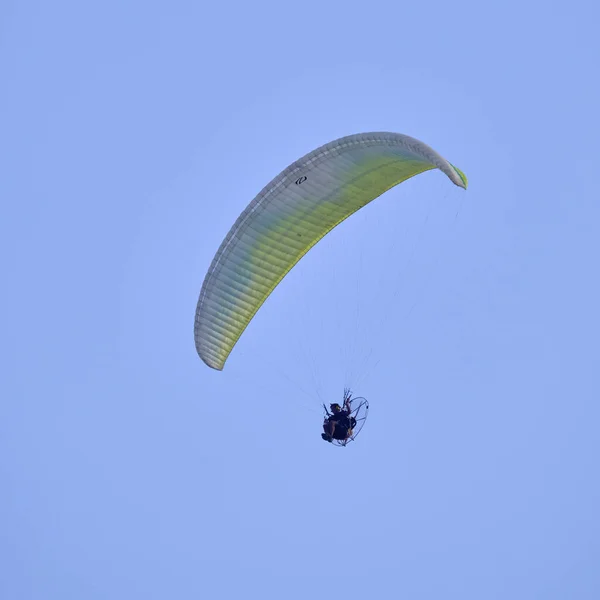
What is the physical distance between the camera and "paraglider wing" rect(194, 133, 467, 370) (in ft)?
121

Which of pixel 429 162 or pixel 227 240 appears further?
pixel 227 240

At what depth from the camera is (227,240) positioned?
→ 125 feet

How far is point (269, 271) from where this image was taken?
129 ft

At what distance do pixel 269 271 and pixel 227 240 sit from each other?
1.78 m

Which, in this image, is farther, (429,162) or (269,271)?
(269,271)

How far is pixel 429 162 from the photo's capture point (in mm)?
34875

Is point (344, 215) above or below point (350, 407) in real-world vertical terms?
above

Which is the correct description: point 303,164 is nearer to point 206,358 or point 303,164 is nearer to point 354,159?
point 354,159

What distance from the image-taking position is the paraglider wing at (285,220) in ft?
121

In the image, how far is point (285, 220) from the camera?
125 feet

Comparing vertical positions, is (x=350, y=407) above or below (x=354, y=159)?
below

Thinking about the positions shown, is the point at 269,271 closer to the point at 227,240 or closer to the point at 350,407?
the point at 227,240

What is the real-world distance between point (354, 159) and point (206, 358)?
7314 mm

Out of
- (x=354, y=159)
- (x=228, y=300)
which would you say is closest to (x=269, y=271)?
(x=228, y=300)
